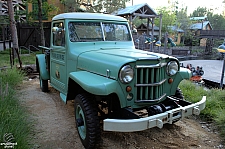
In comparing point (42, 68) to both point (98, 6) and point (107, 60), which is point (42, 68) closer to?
point (107, 60)

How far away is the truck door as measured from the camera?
4.06 meters

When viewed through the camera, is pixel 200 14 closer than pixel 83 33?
No

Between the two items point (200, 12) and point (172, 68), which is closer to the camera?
point (172, 68)

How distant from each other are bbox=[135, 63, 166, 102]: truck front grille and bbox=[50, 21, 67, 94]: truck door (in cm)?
170

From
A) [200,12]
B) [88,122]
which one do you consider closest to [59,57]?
[88,122]

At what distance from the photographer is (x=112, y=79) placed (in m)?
2.83

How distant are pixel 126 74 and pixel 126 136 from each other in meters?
1.30

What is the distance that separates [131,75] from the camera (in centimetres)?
281

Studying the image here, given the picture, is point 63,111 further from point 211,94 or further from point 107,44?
point 211,94

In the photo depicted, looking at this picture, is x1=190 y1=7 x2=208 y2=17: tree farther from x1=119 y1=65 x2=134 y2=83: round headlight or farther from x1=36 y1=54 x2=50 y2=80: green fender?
x1=119 y1=65 x2=134 y2=83: round headlight

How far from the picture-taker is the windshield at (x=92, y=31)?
3938 mm

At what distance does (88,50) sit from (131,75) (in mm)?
1221

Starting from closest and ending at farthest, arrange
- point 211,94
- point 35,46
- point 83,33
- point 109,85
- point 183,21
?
point 109,85, point 83,33, point 211,94, point 35,46, point 183,21

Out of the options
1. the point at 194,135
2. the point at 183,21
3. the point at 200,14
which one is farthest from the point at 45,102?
the point at 200,14
